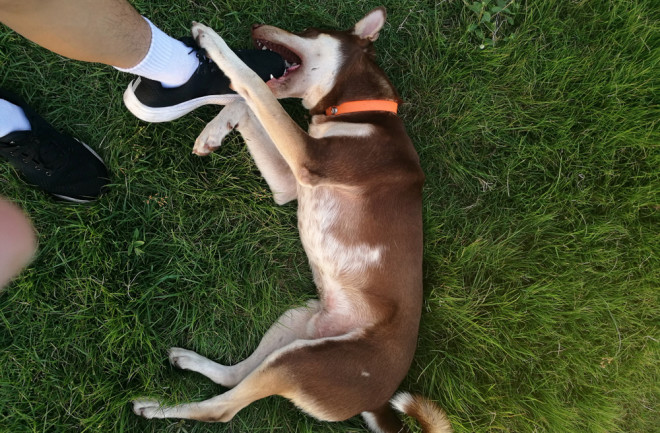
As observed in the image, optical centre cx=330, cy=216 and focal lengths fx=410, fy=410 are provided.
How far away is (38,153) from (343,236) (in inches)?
81.1

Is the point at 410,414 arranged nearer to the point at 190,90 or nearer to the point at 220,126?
the point at 220,126

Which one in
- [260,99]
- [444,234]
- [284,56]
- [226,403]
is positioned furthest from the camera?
[444,234]

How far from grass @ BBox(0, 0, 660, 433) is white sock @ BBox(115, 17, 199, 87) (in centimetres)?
60

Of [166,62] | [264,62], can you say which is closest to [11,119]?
[166,62]

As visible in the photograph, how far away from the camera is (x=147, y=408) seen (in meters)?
2.84

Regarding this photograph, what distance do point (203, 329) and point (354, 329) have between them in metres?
1.13

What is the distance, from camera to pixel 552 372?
3.30 metres

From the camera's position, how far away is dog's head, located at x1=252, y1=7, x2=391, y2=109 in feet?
9.32

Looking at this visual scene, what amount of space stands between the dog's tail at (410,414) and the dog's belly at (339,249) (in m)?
0.66

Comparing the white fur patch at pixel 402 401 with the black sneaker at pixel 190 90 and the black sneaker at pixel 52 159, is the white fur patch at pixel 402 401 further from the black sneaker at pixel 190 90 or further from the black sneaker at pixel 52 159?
the black sneaker at pixel 52 159

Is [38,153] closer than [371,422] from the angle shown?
Yes

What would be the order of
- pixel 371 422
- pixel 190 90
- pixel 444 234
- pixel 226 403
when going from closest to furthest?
pixel 190 90 < pixel 226 403 < pixel 371 422 < pixel 444 234

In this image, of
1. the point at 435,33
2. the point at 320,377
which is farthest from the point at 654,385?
the point at 435,33

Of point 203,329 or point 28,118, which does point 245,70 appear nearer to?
point 28,118
